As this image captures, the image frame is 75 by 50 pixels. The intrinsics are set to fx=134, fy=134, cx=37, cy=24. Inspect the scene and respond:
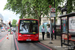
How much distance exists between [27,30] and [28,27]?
14.4 inches

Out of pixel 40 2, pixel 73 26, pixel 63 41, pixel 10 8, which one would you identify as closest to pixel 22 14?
pixel 10 8

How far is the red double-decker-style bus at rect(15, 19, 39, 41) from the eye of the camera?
47.6 feet

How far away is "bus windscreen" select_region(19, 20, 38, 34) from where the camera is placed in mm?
14547

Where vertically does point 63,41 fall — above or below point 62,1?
below

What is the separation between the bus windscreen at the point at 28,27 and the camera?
1455 cm

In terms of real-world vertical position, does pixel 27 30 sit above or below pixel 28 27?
below

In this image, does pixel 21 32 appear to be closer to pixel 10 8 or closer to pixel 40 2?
pixel 40 2

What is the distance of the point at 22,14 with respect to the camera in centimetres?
3030

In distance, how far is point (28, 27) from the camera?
14750mm

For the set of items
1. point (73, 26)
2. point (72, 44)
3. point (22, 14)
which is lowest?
point (72, 44)

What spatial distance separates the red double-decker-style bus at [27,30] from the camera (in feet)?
47.6

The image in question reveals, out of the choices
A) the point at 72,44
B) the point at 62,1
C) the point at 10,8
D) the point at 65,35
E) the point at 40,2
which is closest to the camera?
the point at 72,44

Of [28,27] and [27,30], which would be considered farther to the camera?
[28,27]

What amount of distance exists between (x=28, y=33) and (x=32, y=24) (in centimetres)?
112
